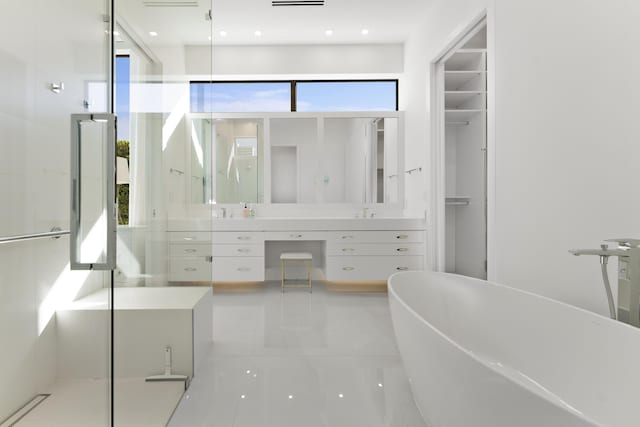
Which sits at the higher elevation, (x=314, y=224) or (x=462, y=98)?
(x=462, y=98)

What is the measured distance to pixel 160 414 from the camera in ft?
4.81

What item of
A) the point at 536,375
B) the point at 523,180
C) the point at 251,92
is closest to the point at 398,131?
the point at 251,92

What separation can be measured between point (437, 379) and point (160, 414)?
46.1 inches

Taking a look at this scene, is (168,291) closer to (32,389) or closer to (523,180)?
(32,389)

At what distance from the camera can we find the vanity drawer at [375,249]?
3504 mm

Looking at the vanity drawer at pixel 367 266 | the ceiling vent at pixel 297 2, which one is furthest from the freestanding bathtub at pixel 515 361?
the ceiling vent at pixel 297 2

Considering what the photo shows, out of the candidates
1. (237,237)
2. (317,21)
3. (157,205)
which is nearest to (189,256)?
(157,205)

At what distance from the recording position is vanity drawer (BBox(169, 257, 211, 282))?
174cm

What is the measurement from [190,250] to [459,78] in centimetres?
331

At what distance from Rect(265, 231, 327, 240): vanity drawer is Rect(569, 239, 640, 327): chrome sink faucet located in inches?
95.5

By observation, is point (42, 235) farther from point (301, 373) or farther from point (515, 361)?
point (515, 361)

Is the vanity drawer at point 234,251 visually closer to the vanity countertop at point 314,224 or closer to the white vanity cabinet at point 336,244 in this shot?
the white vanity cabinet at point 336,244

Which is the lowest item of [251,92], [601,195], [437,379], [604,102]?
[437,379]

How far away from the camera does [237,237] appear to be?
3477 millimetres
